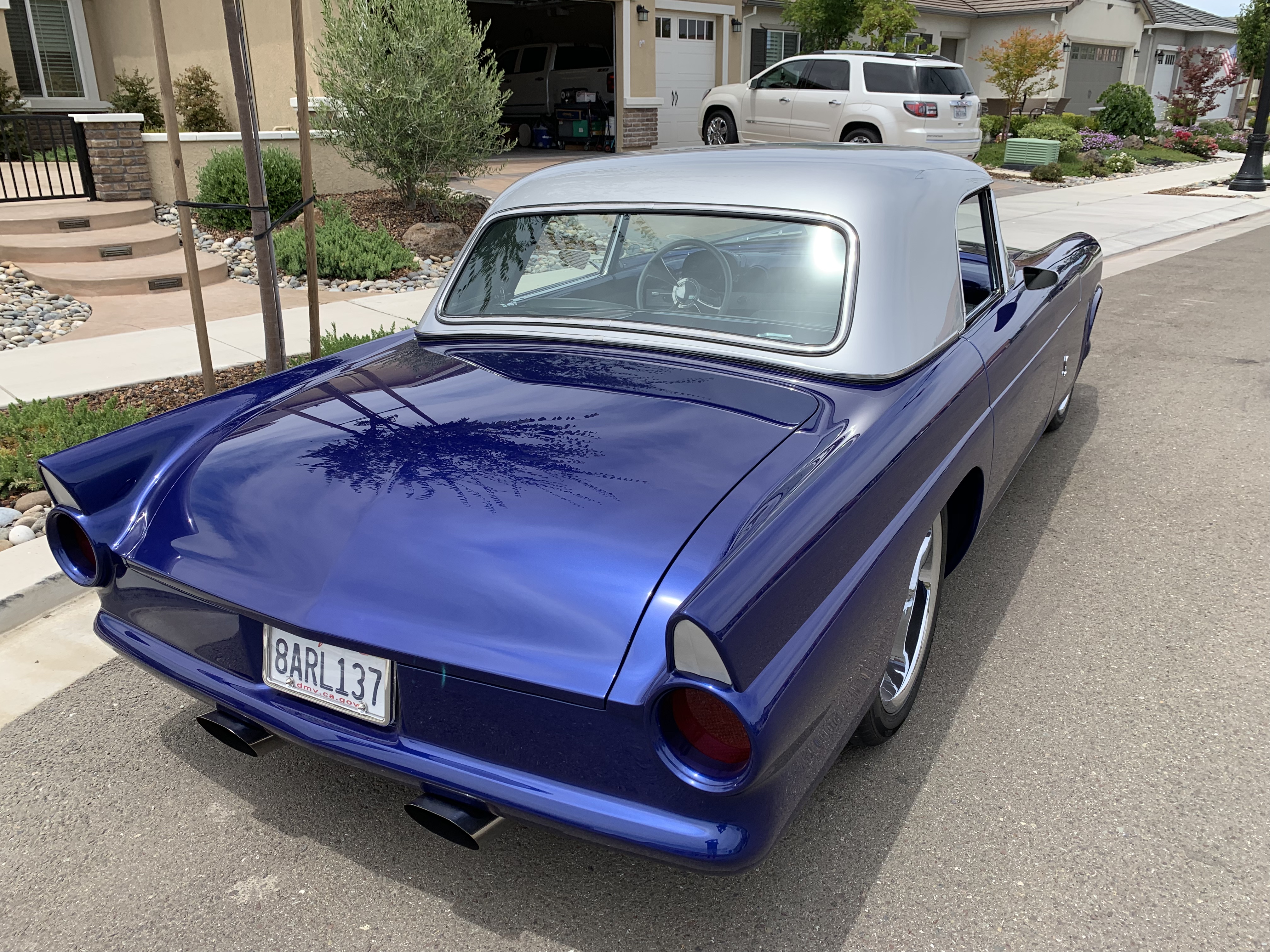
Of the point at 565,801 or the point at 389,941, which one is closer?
the point at 565,801

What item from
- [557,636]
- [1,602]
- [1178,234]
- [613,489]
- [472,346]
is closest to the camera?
[557,636]

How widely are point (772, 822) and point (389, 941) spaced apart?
0.95m

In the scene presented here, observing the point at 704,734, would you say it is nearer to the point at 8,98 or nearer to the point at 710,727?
the point at 710,727

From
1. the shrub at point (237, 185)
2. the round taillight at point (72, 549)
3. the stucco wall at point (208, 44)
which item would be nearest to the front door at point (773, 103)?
the stucco wall at point (208, 44)

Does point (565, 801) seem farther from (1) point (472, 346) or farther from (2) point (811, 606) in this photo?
(1) point (472, 346)

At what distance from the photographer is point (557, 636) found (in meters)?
1.92

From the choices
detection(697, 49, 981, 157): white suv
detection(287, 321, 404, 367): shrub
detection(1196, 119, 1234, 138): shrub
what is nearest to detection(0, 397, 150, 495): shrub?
detection(287, 321, 404, 367): shrub

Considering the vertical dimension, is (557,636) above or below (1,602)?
above

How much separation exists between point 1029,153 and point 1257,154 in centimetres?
397

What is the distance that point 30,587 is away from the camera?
3.67 m

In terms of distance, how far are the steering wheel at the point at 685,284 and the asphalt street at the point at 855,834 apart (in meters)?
1.40

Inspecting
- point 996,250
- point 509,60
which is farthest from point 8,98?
point 996,250

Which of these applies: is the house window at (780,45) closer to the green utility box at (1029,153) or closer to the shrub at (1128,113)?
the green utility box at (1029,153)

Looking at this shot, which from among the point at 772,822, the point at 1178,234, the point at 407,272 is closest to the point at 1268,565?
the point at 772,822
